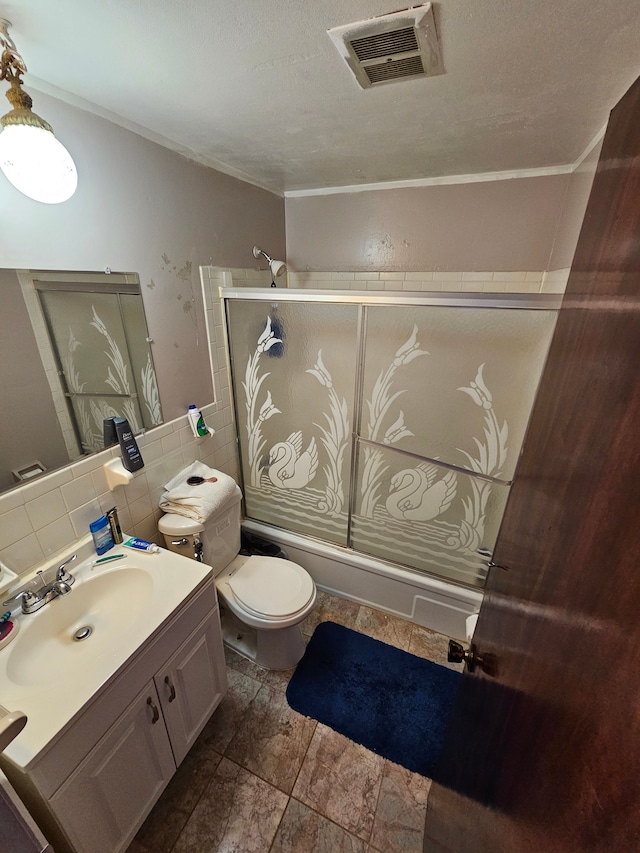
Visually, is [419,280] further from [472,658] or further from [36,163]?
[472,658]

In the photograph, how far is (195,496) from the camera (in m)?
1.47

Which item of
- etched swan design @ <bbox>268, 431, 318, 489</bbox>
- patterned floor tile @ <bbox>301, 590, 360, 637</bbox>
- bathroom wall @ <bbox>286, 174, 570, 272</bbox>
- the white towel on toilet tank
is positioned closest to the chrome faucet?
the white towel on toilet tank

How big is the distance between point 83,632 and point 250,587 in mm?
669

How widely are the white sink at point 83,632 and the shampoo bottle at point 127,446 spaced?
295 millimetres

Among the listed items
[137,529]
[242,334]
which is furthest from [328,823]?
[242,334]

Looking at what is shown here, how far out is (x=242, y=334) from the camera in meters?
1.80

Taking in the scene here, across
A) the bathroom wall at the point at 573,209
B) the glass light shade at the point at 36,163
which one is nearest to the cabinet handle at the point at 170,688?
the glass light shade at the point at 36,163

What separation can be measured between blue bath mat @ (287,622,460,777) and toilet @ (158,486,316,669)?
147 millimetres

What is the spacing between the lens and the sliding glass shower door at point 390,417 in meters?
1.38

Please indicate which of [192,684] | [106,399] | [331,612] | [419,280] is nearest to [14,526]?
[106,399]

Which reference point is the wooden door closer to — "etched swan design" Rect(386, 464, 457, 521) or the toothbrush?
"etched swan design" Rect(386, 464, 457, 521)

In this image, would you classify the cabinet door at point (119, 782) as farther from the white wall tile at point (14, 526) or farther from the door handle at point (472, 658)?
the door handle at point (472, 658)

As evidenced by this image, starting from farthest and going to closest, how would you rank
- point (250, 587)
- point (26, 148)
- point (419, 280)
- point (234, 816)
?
point (419, 280), point (250, 587), point (234, 816), point (26, 148)

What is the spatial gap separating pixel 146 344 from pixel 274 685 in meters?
1.64
